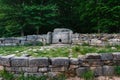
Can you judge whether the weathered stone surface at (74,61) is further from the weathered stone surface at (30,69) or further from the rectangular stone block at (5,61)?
the rectangular stone block at (5,61)

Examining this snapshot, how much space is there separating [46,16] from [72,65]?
1083 centimetres

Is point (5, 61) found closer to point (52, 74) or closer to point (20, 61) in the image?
point (20, 61)

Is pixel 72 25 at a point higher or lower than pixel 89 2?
lower

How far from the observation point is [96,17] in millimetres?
19141

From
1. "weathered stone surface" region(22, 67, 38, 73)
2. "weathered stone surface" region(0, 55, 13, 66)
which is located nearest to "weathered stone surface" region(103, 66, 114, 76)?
"weathered stone surface" region(22, 67, 38, 73)

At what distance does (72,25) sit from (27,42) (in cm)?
858

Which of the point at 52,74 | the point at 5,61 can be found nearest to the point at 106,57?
the point at 52,74

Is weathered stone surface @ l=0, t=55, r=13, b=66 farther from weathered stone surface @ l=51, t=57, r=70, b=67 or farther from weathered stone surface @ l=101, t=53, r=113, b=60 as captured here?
weathered stone surface @ l=101, t=53, r=113, b=60

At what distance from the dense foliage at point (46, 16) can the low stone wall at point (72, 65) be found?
10144 millimetres

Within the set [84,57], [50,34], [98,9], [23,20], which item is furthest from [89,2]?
[84,57]

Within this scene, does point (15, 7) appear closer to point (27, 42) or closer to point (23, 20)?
point (23, 20)

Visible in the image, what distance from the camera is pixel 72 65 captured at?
7.96m

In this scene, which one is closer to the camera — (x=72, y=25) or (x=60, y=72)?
(x=60, y=72)

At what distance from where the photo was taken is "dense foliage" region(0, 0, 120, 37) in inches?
719
